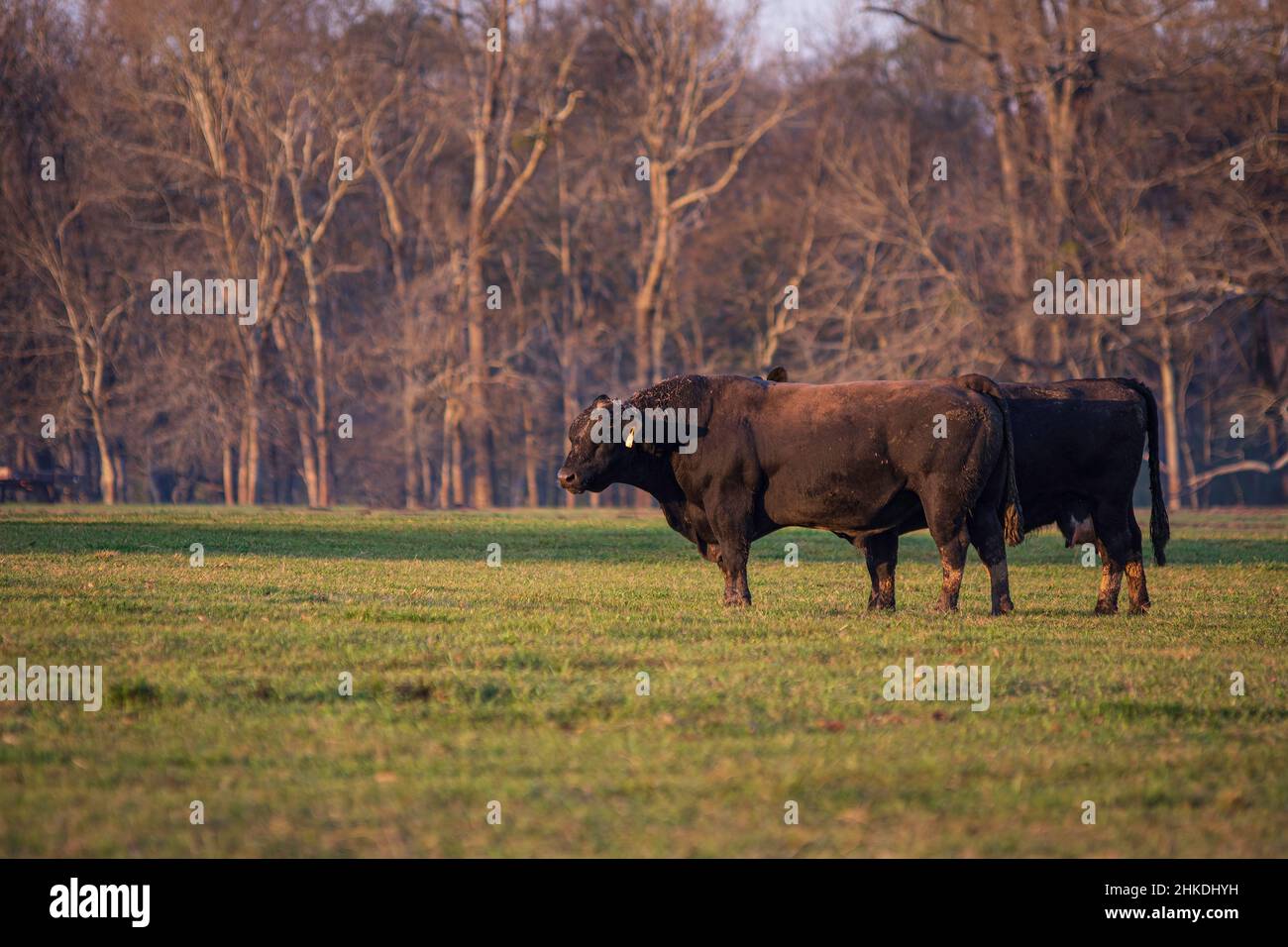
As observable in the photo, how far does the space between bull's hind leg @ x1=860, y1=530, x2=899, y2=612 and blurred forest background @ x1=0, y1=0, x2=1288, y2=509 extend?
95.3ft

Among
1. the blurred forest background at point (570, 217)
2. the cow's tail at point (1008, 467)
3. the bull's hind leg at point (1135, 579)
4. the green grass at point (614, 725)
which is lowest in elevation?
the green grass at point (614, 725)

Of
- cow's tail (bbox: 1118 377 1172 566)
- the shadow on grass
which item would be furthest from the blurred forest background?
cow's tail (bbox: 1118 377 1172 566)

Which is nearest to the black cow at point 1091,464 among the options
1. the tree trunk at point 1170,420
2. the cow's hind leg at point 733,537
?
the cow's hind leg at point 733,537

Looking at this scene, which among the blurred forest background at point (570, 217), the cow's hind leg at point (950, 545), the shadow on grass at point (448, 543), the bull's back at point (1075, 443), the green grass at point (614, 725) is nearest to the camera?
the green grass at point (614, 725)

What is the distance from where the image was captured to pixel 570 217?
194ft

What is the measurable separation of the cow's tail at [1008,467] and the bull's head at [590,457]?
3526 millimetres

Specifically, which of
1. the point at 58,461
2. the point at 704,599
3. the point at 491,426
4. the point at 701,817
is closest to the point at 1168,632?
the point at 704,599

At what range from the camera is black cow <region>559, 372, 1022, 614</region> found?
50.0ft

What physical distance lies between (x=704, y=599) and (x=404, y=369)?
36384 millimetres

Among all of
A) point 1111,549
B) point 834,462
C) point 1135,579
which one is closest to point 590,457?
point 834,462

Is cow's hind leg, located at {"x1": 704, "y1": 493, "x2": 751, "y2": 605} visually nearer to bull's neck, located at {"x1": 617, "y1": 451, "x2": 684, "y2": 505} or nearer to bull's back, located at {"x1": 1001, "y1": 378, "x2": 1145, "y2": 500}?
bull's neck, located at {"x1": 617, "y1": 451, "x2": 684, "y2": 505}

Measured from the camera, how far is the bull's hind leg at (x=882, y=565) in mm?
15766

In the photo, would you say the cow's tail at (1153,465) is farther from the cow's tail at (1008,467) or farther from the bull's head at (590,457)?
the bull's head at (590,457)

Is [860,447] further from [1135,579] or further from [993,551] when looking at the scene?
[1135,579]
